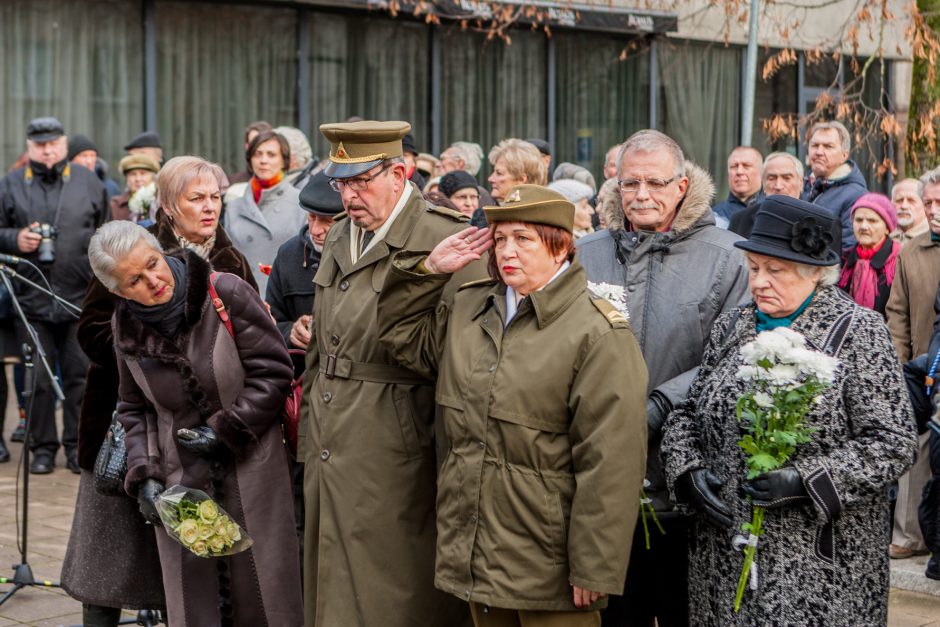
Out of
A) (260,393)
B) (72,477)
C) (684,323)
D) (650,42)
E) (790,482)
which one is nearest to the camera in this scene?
(790,482)

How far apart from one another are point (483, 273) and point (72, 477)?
5.27 metres

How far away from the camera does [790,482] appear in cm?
383

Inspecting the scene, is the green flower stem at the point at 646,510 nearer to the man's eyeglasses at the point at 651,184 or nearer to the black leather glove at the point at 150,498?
the man's eyeglasses at the point at 651,184

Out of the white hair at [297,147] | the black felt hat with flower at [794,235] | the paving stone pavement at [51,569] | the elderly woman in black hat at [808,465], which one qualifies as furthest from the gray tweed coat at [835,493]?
the white hair at [297,147]

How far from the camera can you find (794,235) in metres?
4.00

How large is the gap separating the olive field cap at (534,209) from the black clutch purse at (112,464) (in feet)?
5.98

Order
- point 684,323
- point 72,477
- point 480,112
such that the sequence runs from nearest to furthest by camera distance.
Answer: point 684,323, point 72,477, point 480,112

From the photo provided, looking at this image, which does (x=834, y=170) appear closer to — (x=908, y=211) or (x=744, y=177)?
(x=908, y=211)

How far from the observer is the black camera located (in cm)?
896

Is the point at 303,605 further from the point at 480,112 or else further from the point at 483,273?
the point at 480,112

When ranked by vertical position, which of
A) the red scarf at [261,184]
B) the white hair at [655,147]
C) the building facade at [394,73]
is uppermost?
the building facade at [394,73]

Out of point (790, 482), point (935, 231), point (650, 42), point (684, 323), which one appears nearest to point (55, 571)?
point (684, 323)

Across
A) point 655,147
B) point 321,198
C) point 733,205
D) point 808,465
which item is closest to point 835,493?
point 808,465

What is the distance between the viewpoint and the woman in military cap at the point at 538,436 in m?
3.81
